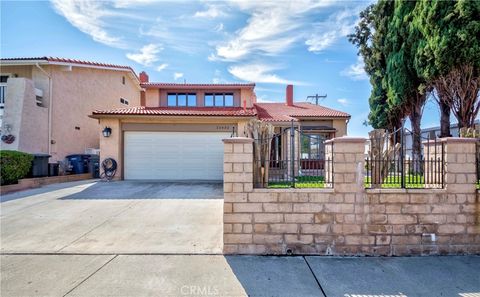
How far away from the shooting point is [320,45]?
11.2 meters

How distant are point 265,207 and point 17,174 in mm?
11432

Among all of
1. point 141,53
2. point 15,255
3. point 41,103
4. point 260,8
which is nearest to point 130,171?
point 141,53

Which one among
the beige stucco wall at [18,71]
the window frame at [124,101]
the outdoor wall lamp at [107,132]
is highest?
the beige stucco wall at [18,71]

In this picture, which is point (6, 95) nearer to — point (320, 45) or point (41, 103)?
point (41, 103)

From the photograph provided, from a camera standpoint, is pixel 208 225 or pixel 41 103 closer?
pixel 208 225

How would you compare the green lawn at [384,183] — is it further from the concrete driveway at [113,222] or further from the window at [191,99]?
the window at [191,99]

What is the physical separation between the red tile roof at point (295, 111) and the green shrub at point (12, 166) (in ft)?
39.7

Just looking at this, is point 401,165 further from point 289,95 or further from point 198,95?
point 289,95

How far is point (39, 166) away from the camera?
11.6 meters

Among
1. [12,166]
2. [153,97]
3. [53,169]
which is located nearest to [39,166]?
[53,169]

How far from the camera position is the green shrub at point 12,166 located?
31.6 feet

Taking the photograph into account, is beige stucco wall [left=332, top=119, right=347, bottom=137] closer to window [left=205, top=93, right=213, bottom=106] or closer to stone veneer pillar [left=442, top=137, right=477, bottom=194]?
window [left=205, top=93, right=213, bottom=106]

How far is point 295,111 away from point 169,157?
10.4 metres

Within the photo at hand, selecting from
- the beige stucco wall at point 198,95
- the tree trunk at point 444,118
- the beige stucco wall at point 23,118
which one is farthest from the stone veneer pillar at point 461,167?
the beige stucco wall at point 23,118
